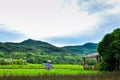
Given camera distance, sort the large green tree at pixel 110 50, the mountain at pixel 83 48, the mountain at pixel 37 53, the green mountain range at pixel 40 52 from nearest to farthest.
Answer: the large green tree at pixel 110 50
the mountain at pixel 37 53
the green mountain range at pixel 40 52
the mountain at pixel 83 48

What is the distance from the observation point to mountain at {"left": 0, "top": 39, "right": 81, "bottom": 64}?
98938 mm

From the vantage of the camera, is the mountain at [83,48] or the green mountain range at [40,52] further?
the mountain at [83,48]

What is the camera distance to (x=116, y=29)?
38.5 m

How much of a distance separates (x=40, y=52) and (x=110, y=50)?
90691 millimetres

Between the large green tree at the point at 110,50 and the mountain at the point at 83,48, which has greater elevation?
the mountain at the point at 83,48

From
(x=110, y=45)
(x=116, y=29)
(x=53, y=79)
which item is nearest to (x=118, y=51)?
(x=110, y=45)

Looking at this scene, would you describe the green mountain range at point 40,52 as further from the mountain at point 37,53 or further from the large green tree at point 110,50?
the large green tree at point 110,50

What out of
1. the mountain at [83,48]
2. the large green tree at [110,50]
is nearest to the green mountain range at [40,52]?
the mountain at [83,48]

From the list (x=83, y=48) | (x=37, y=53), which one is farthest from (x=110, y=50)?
(x=83, y=48)

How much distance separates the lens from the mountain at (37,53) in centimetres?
9894

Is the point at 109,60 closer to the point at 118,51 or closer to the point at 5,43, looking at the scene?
the point at 118,51

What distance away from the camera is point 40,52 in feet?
413

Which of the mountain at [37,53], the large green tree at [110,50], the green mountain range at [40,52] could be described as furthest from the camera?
the green mountain range at [40,52]

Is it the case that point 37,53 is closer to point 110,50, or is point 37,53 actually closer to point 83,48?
point 83,48
